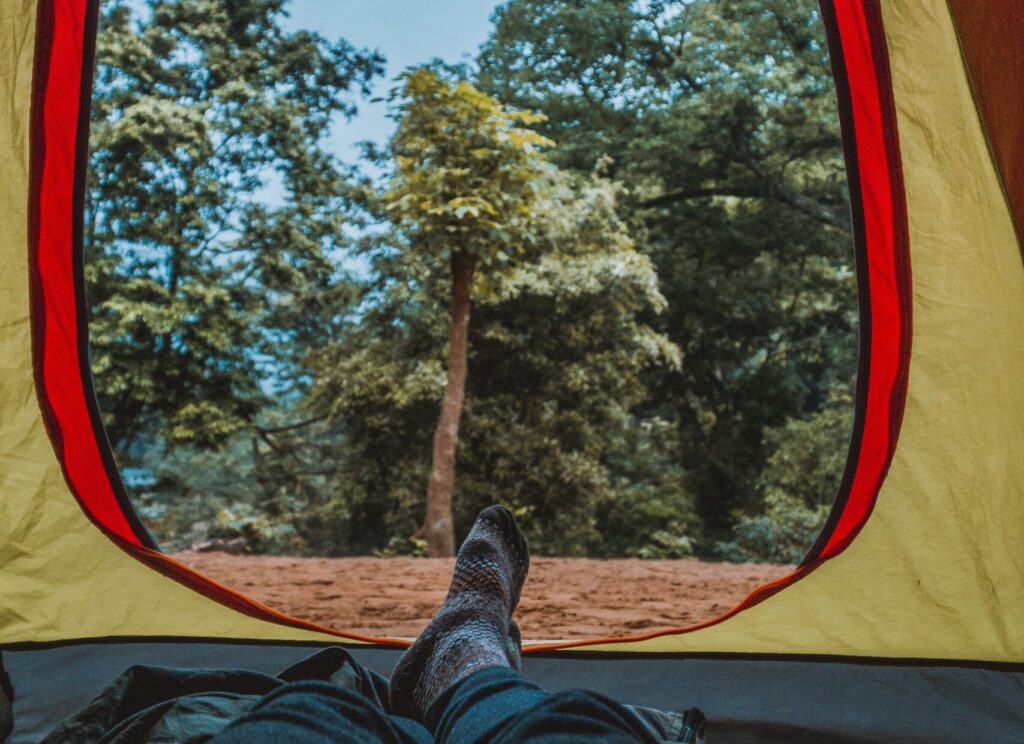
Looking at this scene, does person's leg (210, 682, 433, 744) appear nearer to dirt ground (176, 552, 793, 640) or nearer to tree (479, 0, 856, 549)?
dirt ground (176, 552, 793, 640)

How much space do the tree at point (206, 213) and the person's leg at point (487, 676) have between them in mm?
5342

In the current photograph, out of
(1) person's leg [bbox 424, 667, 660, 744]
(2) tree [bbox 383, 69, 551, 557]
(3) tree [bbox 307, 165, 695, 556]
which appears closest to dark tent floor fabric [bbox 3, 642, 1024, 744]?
(1) person's leg [bbox 424, 667, 660, 744]

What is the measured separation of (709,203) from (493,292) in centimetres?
361

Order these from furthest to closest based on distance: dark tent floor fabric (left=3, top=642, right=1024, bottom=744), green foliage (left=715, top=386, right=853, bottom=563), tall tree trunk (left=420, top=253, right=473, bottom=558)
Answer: green foliage (left=715, top=386, right=853, bottom=563)
tall tree trunk (left=420, top=253, right=473, bottom=558)
dark tent floor fabric (left=3, top=642, right=1024, bottom=744)

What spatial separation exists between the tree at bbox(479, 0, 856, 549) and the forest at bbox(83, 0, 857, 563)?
1.1 inches

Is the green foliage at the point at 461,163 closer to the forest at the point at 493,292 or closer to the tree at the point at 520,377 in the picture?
the forest at the point at 493,292

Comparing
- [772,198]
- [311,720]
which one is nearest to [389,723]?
[311,720]

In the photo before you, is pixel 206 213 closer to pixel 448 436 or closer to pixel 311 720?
pixel 448 436

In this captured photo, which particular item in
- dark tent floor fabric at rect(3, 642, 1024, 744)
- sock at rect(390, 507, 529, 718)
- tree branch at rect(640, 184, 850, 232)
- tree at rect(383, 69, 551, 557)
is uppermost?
tree branch at rect(640, 184, 850, 232)

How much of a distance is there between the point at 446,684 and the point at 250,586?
244cm

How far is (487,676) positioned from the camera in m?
0.76

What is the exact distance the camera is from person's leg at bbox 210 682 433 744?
0.53 metres

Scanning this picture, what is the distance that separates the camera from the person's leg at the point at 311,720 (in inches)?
21.0

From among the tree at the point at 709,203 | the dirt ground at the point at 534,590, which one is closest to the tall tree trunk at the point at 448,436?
the dirt ground at the point at 534,590
